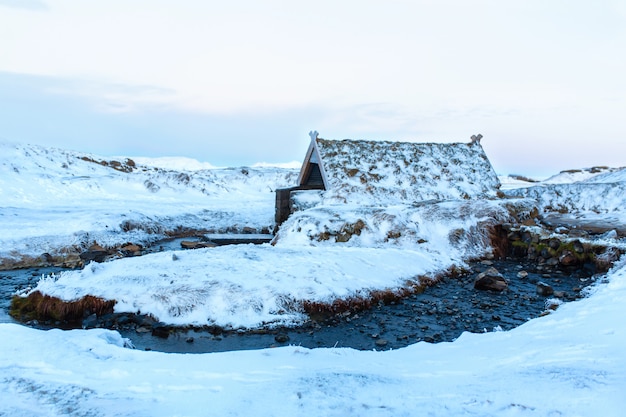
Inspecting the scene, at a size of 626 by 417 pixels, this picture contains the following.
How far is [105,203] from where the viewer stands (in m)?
29.2

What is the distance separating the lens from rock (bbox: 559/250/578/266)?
1516 centimetres

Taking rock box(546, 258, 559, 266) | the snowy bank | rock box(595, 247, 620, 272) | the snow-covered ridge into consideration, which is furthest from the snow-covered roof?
the snow-covered ridge

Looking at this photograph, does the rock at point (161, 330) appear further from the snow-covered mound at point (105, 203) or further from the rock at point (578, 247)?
the rock at point (578, 247)

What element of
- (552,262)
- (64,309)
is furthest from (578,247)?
(64,309)

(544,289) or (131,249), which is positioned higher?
(131,249)

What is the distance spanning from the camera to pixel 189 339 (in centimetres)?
936

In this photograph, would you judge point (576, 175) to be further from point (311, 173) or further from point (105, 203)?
point (105, 203)

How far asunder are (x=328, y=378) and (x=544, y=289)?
9.52 meters

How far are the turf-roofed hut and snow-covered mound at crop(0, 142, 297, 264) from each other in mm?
5825

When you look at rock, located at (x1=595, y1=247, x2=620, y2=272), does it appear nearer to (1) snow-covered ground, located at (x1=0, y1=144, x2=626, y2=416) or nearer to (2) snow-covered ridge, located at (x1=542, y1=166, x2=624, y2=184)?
(1) snow-covered ground, located at (x1=0, y1=144, x2=626, y2=416)

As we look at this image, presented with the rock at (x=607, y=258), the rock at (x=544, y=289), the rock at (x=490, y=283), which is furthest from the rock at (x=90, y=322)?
the rock at (x=607, y=258)

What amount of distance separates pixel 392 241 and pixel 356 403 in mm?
12430

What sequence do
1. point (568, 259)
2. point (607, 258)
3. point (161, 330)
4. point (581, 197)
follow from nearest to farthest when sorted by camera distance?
point (161, 330), point (607, 258), point (568, 259), point (581, 197)

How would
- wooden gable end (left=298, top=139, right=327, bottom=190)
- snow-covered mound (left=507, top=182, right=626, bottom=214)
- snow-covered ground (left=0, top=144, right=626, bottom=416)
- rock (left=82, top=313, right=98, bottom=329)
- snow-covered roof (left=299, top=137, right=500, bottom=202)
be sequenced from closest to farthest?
1. snow-covered ground (left=0, top=144, right=626, bottom=416)
2. rock (left=82, top=313, right=98, bottom=329)
3. snow-covered roof (left=299, top=137, right=500, bottom=202)
4. wooden gable end (left=298, top=139, right=327, bottom=190)
5. snow-covered mound (left=507, top=182, right=626, bottom=214)
